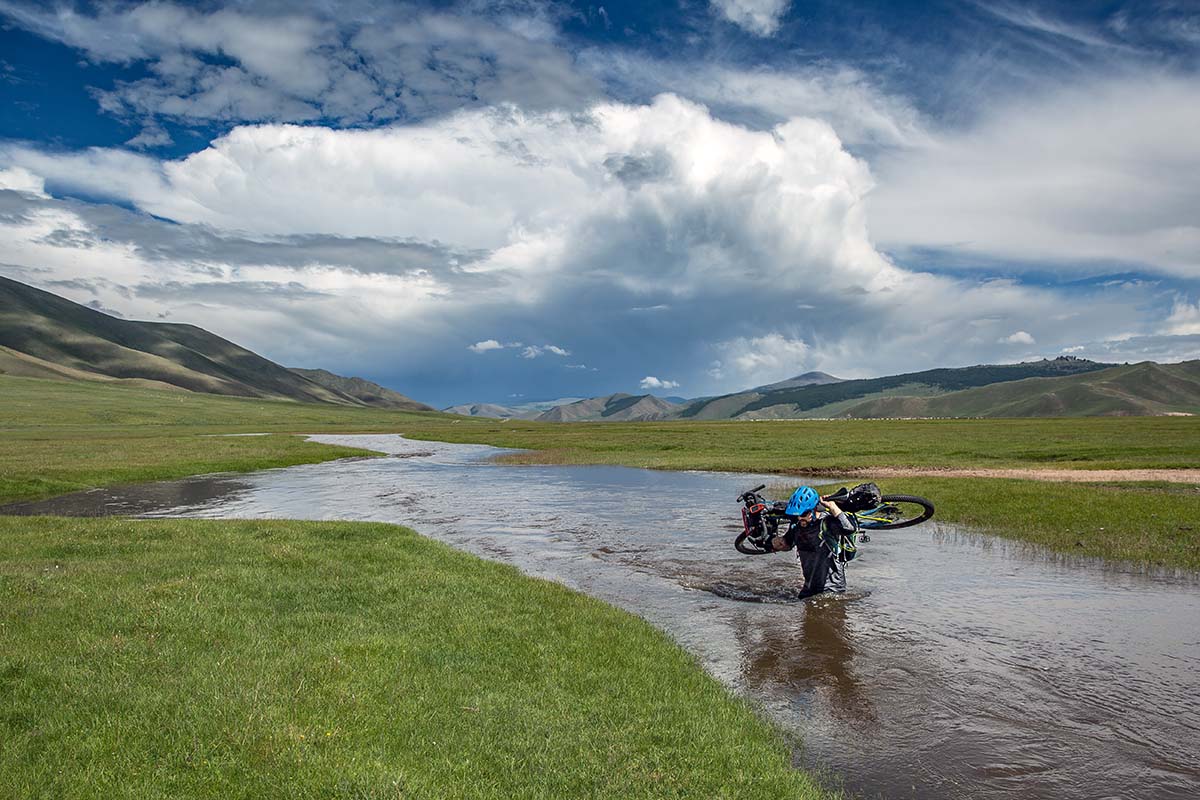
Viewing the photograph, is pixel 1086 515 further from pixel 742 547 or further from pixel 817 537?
pixel 817 537

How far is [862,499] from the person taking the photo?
17641mm

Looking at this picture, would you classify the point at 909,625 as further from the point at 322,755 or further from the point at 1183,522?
the point at 1183,522

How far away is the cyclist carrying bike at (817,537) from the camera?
17609 millimetres

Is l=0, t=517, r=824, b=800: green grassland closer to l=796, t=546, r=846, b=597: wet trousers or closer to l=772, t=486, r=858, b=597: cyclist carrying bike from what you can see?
l=772, t=486, r=858, b=597: cyclist carrying bike

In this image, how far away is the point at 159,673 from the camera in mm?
10469

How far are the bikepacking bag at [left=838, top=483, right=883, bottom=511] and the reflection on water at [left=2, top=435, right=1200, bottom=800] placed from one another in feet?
9.37

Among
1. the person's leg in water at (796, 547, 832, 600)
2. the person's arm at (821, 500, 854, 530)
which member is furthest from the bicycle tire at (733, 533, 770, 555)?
the person's arm at (821, 500, 854, 530)

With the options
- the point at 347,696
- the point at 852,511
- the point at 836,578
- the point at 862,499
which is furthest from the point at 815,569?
the point at 347,696

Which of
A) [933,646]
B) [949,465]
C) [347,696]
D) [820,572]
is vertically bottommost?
[347,696]

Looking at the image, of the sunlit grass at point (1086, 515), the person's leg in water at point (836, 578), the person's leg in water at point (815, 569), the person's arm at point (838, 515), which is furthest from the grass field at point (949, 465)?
the person's arm at point (838, 515)

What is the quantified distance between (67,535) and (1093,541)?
3668 cm

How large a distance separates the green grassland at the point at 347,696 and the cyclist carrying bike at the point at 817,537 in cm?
497

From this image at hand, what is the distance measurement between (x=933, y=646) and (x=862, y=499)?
12.5ft

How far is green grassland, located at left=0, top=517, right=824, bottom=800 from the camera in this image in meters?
7.91
